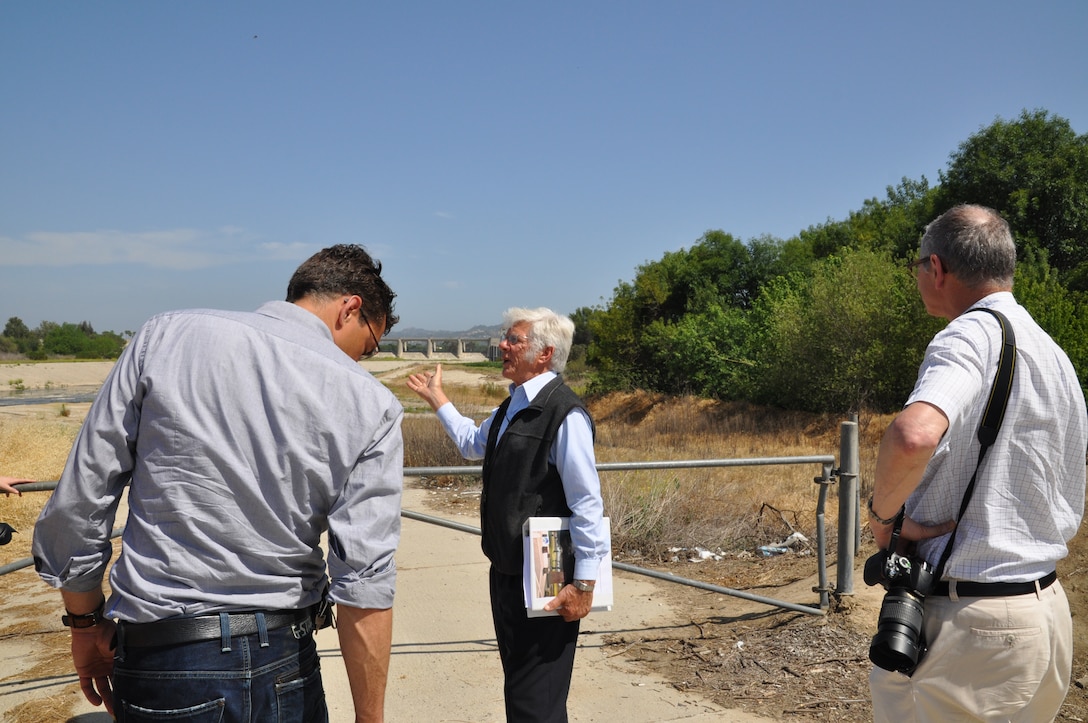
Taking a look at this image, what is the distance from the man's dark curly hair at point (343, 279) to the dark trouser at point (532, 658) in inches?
50.7

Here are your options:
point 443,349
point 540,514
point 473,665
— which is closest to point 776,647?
point 473,665

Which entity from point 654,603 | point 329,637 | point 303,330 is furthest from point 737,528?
point 303,330

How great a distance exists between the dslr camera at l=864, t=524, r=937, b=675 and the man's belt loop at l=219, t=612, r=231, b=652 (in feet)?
5.21

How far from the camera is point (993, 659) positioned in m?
2.06

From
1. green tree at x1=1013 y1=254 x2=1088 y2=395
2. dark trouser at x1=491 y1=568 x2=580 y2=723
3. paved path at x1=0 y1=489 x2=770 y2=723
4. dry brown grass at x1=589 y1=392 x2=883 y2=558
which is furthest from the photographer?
green tree at x1=1013 y1=254 x2=1088 y2=395

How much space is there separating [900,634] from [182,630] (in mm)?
1762

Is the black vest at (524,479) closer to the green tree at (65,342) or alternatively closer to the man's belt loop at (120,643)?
the man's belt loop at (120,643)

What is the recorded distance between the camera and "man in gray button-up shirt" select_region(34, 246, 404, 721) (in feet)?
5.78

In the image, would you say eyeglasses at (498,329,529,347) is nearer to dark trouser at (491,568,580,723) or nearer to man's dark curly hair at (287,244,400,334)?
dark trouser at (491,568,580,723)

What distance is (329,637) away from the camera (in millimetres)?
5082

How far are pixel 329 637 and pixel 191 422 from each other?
375cm

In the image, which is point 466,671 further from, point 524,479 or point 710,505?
point 710,505

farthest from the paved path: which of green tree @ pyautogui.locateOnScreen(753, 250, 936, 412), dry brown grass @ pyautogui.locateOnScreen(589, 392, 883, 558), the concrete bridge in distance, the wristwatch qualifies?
the concrete bridge in distance

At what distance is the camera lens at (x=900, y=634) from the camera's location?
6.83 feet
